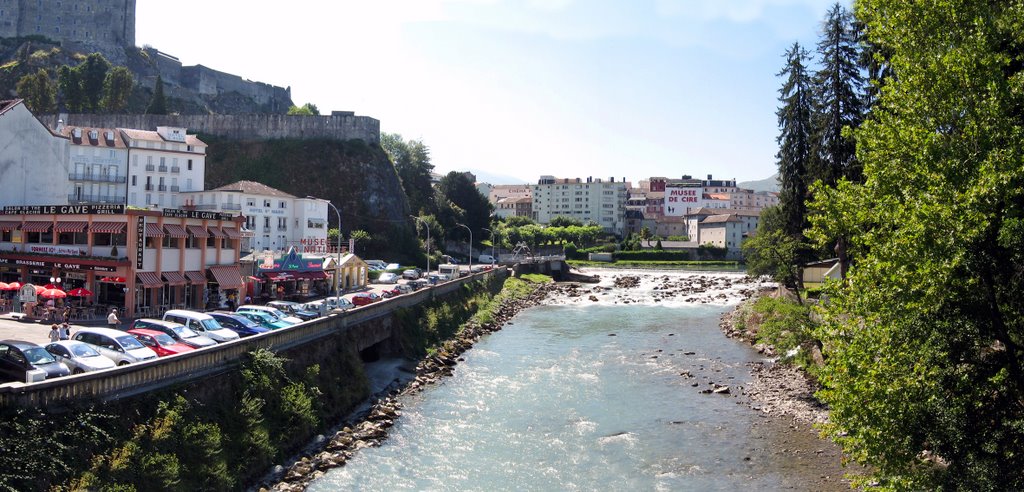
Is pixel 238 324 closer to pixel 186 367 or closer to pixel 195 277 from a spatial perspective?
pixel 186 367

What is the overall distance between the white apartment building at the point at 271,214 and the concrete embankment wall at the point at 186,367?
32.8m

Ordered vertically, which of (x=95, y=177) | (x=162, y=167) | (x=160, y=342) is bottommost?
(x=160, y=342)

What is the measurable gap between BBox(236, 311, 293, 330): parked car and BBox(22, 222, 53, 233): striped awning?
15.9 m

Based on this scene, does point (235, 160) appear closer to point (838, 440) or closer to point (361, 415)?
point (361, 415)

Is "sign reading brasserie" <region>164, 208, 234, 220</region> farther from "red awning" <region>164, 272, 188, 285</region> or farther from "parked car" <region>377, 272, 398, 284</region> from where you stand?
"parked car" <region>377, 272, 398, 284</region>

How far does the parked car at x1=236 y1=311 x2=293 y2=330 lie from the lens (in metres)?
36.5

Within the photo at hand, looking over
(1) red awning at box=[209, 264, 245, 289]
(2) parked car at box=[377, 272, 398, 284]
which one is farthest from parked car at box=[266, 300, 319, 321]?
(2) parked car at box=[377, 272, 398, 284]

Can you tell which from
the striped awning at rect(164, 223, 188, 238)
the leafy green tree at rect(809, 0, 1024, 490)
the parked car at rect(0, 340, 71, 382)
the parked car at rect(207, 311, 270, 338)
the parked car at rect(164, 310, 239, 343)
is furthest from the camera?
the striped awning at rect(164, 223, 188, 238)

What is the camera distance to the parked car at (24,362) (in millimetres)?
22062

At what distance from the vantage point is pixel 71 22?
13825 centimetres

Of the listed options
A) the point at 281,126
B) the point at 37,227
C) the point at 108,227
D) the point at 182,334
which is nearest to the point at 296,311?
the point at 108,227

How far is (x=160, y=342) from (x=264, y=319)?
856cm

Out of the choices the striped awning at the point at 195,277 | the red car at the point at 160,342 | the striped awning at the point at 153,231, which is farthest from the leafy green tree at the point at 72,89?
the red car at the point at 160,342

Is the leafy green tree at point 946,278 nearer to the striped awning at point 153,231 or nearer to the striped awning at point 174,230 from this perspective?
the striped awning at point 153,231
